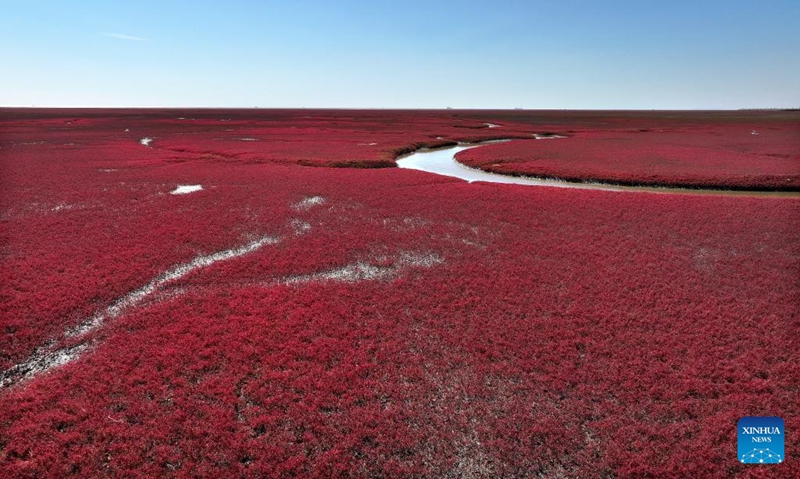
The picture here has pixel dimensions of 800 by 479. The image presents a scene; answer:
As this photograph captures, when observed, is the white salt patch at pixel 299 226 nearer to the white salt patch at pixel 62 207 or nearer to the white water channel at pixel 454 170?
the white salt patch at pixel 62 207

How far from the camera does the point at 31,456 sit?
28.3 ft

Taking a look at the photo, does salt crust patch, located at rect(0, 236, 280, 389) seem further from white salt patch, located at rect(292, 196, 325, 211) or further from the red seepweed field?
white salt patch, located at rect(292, 196, 325, 211)

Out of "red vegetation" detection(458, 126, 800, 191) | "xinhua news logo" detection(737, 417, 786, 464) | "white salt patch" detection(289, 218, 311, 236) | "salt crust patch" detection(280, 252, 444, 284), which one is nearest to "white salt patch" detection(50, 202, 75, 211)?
"white salt patch" detection(289, 218, 311, 236)

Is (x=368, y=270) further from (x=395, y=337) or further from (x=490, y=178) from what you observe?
(x=490, y=178)

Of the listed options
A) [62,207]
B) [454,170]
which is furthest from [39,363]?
[454,170]

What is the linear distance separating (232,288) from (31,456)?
27.5ft

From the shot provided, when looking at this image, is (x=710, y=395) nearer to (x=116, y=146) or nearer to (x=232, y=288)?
(x=232, y=288)

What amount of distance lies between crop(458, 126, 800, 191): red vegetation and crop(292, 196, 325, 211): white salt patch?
22.0 metres

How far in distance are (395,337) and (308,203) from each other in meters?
18.6

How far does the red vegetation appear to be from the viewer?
3603 cm

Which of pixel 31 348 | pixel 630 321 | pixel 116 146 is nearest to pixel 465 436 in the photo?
pixel 630 321

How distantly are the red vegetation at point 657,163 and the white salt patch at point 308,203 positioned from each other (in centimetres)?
2203

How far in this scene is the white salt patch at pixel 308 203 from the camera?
28359mm

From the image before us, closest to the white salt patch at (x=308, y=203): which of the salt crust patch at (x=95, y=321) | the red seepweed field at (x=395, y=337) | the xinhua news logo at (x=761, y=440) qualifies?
the red seepweed field at (x=395, y=337)
